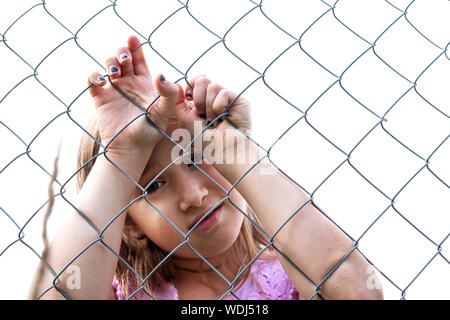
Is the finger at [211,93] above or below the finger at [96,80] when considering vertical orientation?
below

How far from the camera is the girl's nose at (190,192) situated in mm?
1315

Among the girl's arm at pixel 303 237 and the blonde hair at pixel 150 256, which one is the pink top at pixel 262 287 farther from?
the girl's arm at pixel 303 237

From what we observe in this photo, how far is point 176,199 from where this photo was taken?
1331 millimetres

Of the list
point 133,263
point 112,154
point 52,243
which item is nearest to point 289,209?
point 112,154

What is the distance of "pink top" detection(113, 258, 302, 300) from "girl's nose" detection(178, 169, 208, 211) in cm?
45

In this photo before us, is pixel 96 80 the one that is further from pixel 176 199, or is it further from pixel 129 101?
pixel 176 199

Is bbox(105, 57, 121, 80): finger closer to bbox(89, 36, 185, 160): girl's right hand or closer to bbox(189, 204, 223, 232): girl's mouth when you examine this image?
bbox(89, 36, 185, 160): girl's right hand

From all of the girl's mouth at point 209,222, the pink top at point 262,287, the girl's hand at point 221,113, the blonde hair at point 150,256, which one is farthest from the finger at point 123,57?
the pink top at point 262,287

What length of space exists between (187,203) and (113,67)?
365mm

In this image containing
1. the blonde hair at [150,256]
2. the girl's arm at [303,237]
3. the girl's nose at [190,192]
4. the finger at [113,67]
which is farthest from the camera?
the blonde hair at [150,256]

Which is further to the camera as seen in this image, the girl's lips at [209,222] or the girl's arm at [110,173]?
the girl's lips at [209,222]

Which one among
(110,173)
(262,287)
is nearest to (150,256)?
(262,287)

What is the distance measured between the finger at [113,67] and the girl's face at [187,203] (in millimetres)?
195
